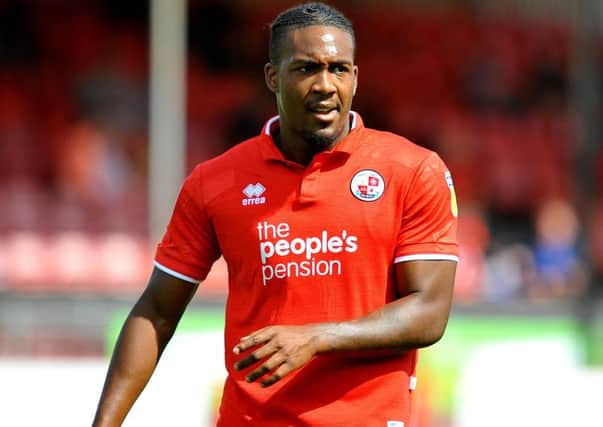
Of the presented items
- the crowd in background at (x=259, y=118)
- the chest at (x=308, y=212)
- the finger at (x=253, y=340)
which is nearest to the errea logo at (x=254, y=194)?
the chest at (x=308, y=212)

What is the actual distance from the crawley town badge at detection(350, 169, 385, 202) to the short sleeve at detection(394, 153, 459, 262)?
0.25 feet

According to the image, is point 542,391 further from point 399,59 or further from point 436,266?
point 399,59

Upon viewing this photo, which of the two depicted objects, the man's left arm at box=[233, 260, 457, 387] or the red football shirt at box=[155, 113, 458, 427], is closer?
the man's left arm at box=[233, 260, 457, 387]

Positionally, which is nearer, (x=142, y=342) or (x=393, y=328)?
(x=393, y=328)

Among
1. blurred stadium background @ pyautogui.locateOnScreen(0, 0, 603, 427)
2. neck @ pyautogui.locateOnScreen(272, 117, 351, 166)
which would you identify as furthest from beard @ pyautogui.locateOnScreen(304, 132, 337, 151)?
blurred stadium background @ pyautogui.locateOnScreen(0, 0, 603, 427)

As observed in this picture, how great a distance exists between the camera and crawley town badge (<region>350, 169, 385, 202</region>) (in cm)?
354

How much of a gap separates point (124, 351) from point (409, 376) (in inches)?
31.8

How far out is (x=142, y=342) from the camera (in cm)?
376

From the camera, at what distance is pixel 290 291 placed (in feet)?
11.7

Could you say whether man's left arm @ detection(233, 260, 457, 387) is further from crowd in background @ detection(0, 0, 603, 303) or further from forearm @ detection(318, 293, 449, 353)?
crowd in background @ detection(0, 0, 603, 303)

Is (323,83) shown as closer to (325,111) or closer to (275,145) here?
(325,111)

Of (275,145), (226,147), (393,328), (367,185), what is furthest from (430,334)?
(226,147)

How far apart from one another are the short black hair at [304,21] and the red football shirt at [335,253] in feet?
0.97

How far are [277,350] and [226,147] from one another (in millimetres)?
10006
